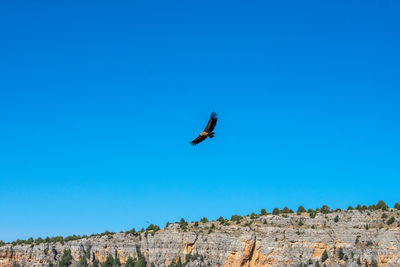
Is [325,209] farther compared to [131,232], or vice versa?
[131,232]

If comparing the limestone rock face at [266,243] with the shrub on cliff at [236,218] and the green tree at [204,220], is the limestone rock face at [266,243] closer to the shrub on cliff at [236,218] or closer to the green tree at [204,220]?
the shrub on cliff at [236,218]

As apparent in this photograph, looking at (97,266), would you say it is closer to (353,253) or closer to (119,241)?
(119,241)

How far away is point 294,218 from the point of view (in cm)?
13725

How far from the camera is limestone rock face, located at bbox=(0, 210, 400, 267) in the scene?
12169cm

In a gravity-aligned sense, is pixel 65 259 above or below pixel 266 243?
above

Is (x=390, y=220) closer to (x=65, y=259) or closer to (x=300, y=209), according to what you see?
(x=300, y=209)

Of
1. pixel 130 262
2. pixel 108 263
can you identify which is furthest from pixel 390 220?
pixel 108 263

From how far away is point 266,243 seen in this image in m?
129

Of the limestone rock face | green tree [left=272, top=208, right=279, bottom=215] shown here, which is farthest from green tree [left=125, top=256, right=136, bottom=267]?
green tree [left=272, top=208, right=279, bottom=215]

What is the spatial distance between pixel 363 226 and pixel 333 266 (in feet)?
42.3

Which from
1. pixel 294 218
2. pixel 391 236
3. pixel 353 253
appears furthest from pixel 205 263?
pixel 391 236

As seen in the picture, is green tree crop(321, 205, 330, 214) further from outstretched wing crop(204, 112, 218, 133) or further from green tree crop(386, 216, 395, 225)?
outstretched wing crop(204, 112, 218, 133)

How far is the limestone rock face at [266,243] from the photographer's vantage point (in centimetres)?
12169

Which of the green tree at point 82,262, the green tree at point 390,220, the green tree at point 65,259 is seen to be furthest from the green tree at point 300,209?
the green tree at point 65,259
